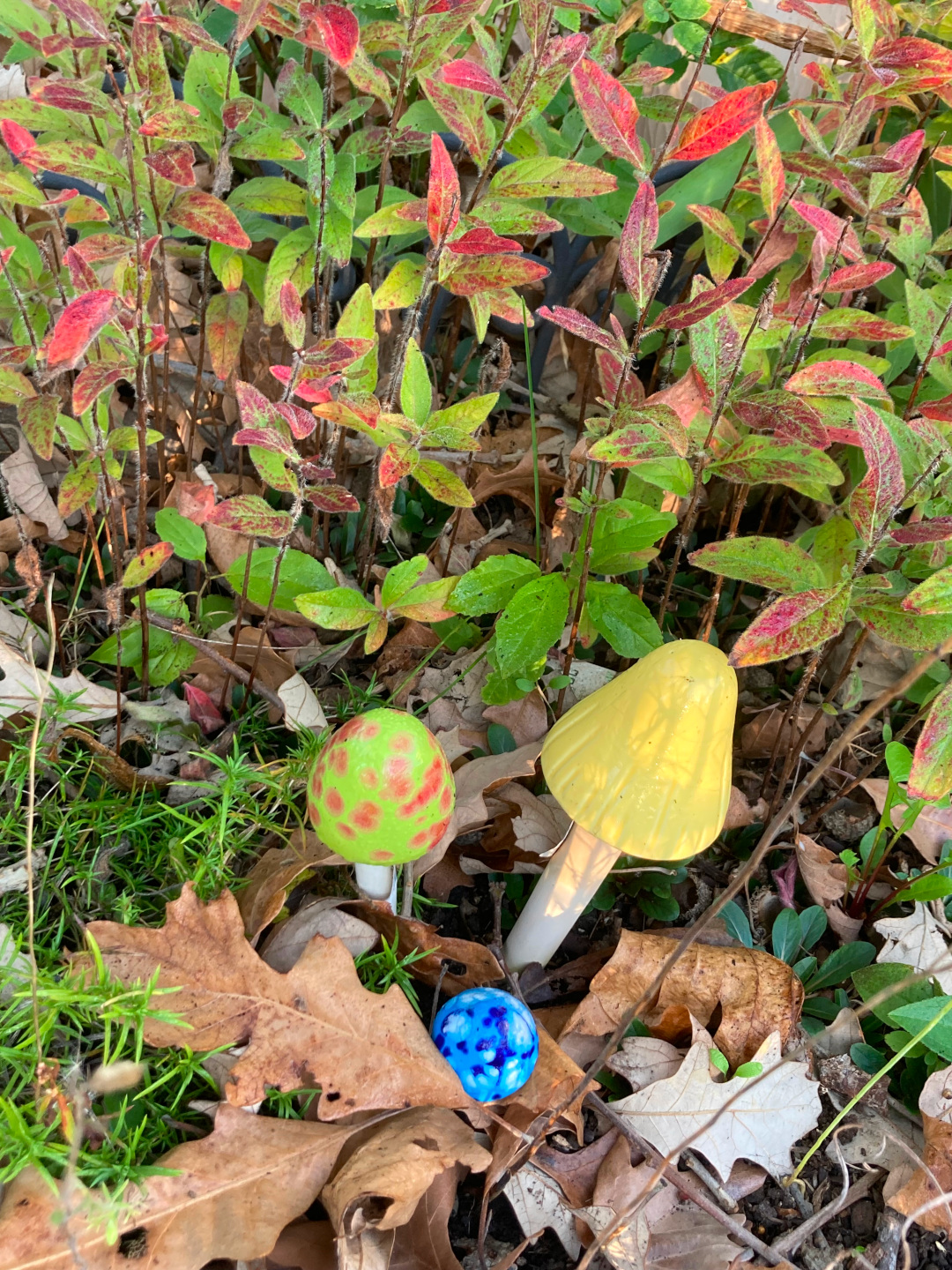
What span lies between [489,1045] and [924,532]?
1128 millimetres

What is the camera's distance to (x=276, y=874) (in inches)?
74.3

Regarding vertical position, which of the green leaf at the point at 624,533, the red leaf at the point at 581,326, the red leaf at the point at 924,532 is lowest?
the green leaf at the point at 624,533

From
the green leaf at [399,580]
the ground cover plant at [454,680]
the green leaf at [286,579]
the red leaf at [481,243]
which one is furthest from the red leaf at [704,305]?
the green leaf at [286,579]

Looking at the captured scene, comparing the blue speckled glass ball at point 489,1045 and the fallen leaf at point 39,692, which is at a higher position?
the fallen leaf at point 39,692

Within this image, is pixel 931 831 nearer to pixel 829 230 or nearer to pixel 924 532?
pixel 924 532

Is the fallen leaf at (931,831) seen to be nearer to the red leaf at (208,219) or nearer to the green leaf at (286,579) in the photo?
the green leaf at (286,579)

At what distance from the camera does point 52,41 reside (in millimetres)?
1493

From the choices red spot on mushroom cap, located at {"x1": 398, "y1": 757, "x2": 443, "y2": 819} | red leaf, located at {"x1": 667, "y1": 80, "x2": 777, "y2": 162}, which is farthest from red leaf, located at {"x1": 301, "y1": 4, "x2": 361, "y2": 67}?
red spot on mushroom cap, located at {"x1": 398, "y1": 757, "x2": 443, "y2": 819}

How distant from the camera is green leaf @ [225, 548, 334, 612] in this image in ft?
6.93

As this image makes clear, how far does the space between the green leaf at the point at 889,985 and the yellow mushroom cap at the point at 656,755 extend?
2.20 ft

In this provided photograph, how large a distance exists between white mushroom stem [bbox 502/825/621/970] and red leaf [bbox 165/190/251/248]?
1.22m

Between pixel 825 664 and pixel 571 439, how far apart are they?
3.13 ft

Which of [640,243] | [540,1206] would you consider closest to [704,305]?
[640,243]

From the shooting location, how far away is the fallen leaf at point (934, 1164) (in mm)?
1765
